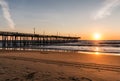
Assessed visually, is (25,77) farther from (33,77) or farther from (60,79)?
(60,79)

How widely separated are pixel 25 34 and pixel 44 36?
61.3ft

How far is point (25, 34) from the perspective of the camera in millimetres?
83375

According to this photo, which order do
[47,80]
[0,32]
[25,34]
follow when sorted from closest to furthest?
[47,80] < [0,32] < [25,34]

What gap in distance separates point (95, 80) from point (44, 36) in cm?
9314

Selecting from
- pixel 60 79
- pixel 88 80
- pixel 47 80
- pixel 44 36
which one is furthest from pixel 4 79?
pixel 44 36

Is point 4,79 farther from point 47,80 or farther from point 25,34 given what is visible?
→ point 25,34

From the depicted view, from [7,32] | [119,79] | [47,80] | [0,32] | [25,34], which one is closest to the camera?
[47,80]

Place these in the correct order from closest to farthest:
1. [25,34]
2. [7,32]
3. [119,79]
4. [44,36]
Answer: [119,79] < [7,32] < [25,34] < [44,36]

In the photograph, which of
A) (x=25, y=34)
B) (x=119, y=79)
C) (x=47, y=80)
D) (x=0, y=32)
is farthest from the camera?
(x=25, y=34)

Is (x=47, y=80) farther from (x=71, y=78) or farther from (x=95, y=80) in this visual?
(x=95, y=80)

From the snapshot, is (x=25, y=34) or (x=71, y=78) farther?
(x=25, y=34)

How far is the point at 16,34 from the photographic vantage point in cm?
7556

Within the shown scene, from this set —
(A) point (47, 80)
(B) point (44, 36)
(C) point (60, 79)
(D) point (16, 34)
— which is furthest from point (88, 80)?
(B) point (44, 36)

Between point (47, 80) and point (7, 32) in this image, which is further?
point (7, 32)
